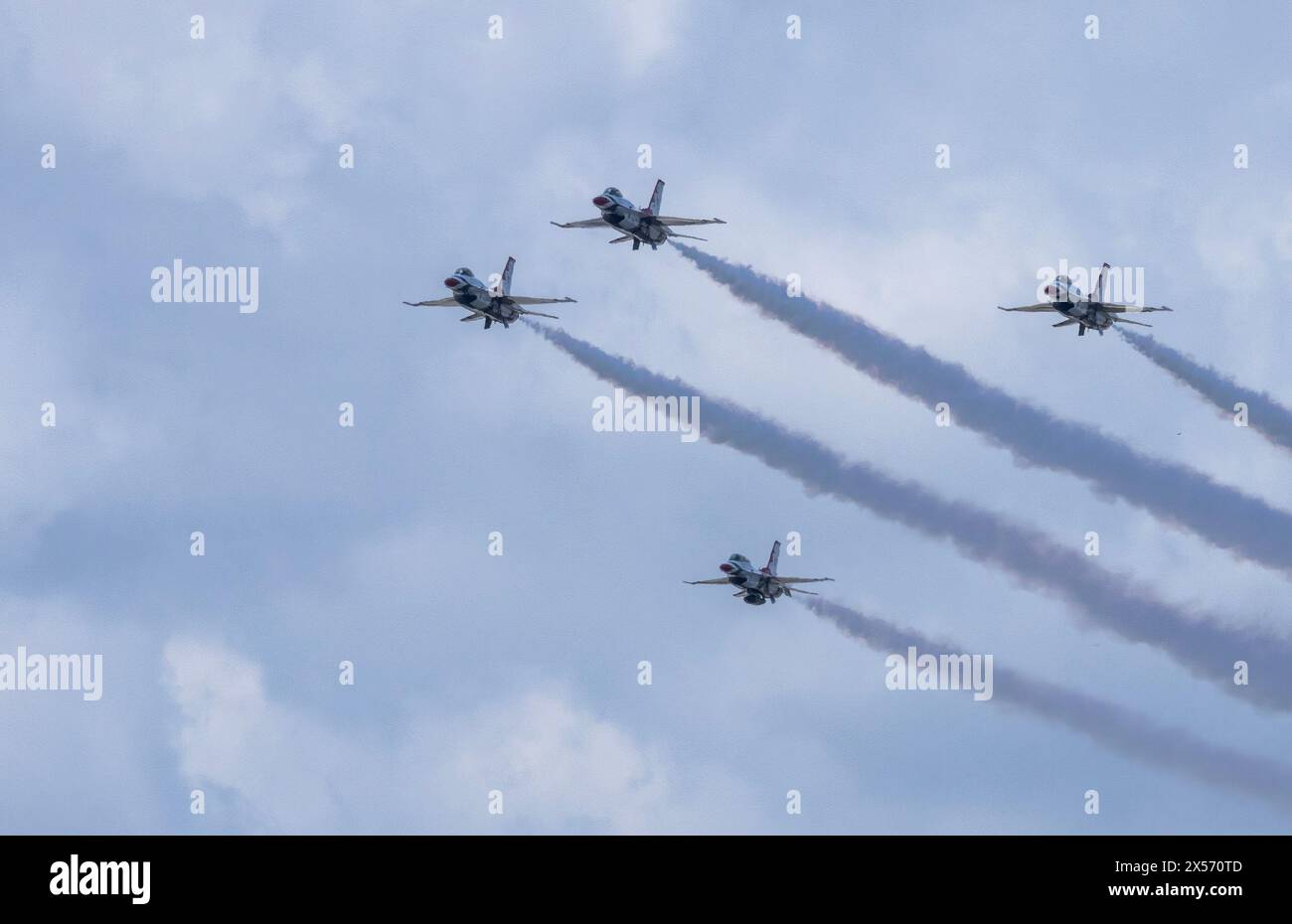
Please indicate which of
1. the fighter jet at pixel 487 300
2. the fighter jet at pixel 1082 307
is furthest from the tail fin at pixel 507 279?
the fighter jet at pixel 1082 307

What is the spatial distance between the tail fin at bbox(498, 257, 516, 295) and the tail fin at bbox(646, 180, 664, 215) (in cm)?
1009

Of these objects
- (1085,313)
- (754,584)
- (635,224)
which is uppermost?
(635,224)

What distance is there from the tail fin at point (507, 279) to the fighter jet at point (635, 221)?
Result: 4783mm

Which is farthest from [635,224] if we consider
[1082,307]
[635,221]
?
[1082,307]

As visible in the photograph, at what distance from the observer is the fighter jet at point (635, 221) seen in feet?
552

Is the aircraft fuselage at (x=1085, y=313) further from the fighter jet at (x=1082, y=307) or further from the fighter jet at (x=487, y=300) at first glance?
the fighter jet at (x=487, y=300)

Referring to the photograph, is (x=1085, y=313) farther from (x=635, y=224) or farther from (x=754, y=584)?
(x=635, y=224)

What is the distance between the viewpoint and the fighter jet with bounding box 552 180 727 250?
168m

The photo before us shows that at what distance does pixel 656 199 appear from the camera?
172 m

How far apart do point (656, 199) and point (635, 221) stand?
3186mm

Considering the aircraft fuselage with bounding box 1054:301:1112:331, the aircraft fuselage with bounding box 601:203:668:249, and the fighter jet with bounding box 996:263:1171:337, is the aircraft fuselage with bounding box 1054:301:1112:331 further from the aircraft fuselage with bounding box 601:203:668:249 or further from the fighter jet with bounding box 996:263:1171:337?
the aircraft fuselage with bounding box 601:203:668:249
